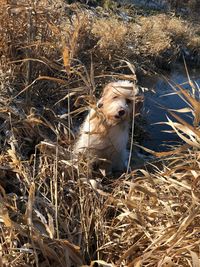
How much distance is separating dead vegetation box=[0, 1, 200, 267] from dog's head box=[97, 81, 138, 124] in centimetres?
42

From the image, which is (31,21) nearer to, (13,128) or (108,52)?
(13,128)

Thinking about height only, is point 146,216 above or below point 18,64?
below

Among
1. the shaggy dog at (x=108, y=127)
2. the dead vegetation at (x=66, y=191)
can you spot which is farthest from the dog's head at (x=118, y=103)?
the dead vegetation at (x=66, y=191)

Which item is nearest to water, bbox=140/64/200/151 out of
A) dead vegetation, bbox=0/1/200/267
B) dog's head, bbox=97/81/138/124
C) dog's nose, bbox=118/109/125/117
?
dog's head, bbox=97/81/138/124

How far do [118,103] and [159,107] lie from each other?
62cm

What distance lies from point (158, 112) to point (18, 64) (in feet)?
10.1

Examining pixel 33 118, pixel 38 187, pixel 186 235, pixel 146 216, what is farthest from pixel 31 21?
pixel 186 235

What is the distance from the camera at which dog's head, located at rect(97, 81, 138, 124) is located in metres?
4.03

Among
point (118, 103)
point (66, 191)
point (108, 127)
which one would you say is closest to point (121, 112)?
point (118, 103)

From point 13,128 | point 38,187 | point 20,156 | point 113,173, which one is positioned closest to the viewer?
point 38,187

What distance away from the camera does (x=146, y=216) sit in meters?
2.96

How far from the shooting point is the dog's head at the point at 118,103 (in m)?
4.03

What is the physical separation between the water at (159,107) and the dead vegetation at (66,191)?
1.39 meters

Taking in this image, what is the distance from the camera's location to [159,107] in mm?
4449
